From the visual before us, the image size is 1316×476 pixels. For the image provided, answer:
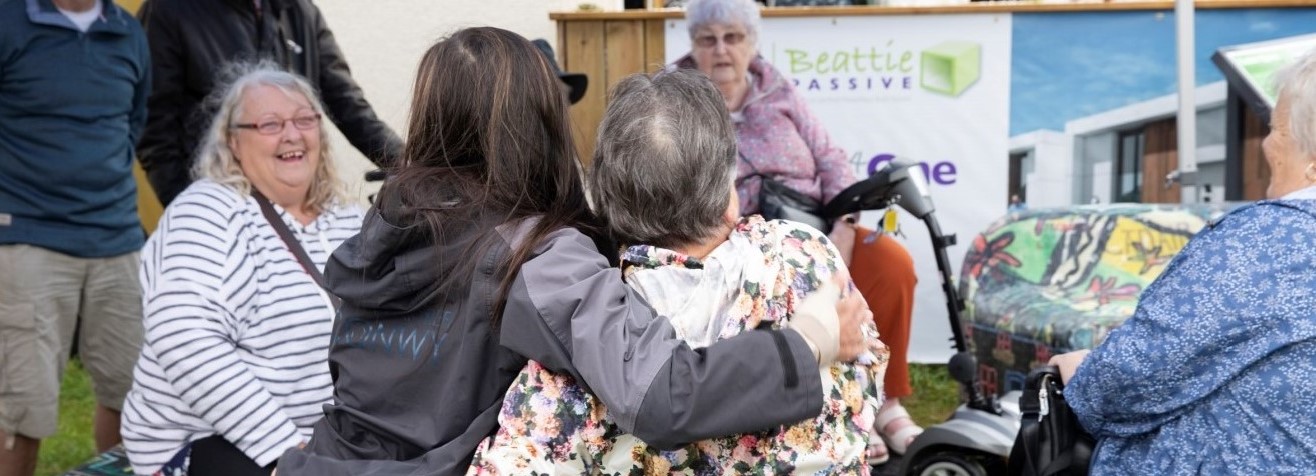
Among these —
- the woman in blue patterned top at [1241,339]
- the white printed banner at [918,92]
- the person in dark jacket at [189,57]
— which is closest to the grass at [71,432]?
the person in dark jacket at [189,57]

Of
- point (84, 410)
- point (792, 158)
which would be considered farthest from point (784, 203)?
point (84, 410)

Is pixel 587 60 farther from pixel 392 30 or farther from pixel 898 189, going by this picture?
pixel 898 189

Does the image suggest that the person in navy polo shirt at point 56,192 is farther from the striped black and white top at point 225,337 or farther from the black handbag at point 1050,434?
the black handbag at point 1050,434

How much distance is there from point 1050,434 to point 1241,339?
519 mm

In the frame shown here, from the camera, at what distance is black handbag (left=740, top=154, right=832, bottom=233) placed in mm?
4059

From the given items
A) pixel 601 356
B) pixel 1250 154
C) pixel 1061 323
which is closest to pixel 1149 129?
pixel 1250 154

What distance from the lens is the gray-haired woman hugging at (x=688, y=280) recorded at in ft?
6.17

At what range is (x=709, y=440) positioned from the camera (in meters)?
1.92

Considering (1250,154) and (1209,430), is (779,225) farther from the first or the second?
(1250,154)

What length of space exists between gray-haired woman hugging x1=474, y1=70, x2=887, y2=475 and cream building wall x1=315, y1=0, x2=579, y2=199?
3945 mm

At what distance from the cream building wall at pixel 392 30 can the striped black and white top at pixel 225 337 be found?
2.90 metres

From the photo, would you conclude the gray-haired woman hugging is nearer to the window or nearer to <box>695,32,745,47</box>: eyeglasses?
<box>695,32,745,47</box>: eyeglasses

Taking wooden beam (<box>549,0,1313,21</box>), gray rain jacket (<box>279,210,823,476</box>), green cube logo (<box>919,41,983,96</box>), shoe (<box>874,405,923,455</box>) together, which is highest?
wooden beam (<box>549,0,1313,21</box>)

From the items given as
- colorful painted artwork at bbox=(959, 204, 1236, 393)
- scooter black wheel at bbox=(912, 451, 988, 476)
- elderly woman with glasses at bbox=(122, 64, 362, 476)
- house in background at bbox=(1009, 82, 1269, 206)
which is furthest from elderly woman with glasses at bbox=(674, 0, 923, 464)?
elderly woman with glasses at bbox=(122, 64, 362, 476)
